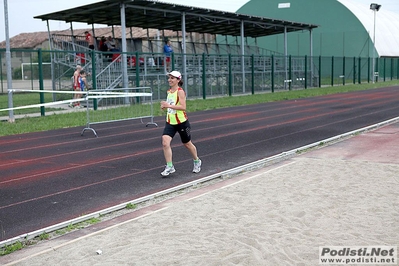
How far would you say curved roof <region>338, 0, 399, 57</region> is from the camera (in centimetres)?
6034

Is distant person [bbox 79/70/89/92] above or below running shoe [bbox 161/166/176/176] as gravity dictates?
A: above

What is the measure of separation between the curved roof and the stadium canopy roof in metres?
18.2

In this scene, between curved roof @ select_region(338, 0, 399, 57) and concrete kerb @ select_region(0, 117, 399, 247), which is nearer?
concrete kerb @ select_region(0, 117, 399, 247)

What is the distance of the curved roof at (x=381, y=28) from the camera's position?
6034 centimetres

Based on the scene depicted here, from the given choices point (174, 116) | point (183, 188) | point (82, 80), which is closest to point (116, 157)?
point (174, 116)

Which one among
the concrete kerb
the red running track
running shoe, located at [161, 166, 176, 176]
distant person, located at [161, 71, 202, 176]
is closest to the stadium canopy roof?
the red running track

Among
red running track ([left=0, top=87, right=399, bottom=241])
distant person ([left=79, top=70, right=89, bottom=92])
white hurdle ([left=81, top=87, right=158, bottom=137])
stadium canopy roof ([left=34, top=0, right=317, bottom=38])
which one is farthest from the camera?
stadium canopy roof ([left=34, top=0, right=317, bottom=38])

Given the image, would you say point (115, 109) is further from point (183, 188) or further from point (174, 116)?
point (183, 188)

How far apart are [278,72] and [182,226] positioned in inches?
1397

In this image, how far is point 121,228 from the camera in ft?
21.5

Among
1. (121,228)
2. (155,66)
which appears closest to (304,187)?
(121,228)

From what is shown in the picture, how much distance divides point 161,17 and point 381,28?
3805 centimetres

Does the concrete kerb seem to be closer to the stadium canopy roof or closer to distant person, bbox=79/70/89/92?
distant person, bbox=79/70/89/92

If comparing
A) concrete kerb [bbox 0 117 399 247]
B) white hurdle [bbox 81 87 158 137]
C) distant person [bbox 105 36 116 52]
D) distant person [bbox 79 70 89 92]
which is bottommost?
concrete kerb [bbox 0 117 399 247]
